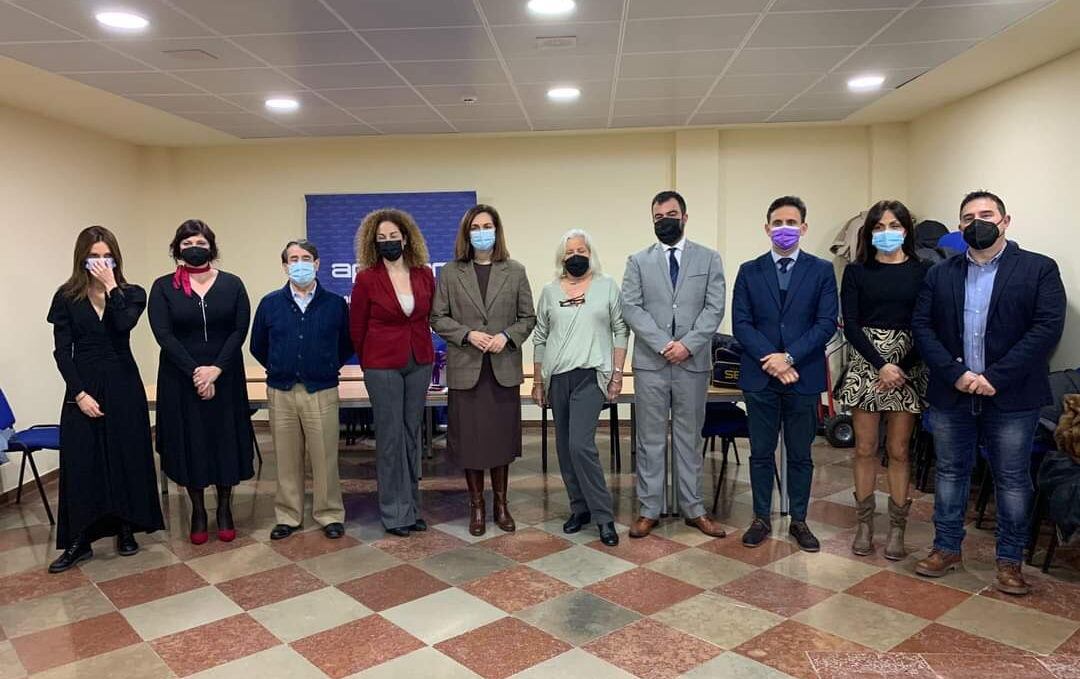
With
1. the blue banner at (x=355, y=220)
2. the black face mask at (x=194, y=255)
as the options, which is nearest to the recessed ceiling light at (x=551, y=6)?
the black face mask at (x=194, y=255)

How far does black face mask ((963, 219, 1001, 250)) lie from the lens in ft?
10.6

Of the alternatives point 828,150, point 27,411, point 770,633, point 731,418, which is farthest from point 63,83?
point 828,150

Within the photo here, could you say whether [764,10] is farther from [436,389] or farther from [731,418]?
[436,389]

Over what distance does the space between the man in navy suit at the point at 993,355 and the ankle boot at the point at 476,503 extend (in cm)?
216

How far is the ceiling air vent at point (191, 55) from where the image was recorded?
13.8 feet

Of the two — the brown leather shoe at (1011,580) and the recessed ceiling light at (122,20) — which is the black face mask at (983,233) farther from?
the recessed ceiling light at (122,20)


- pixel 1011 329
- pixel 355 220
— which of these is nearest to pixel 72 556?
pixel 355 220

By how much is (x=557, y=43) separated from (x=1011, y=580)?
333cm

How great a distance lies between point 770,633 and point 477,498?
175 centimetres

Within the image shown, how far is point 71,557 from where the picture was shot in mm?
3809

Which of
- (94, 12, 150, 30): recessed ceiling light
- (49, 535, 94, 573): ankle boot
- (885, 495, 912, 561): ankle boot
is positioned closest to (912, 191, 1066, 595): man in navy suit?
(885, 495, 912, 561): ankle boot

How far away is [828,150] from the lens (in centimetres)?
705

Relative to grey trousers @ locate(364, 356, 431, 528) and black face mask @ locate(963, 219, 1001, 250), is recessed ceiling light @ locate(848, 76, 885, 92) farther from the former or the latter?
grey trousers @ locate(364, 356, 431, 528)

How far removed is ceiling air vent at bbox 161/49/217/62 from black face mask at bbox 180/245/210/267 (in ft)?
3.75
